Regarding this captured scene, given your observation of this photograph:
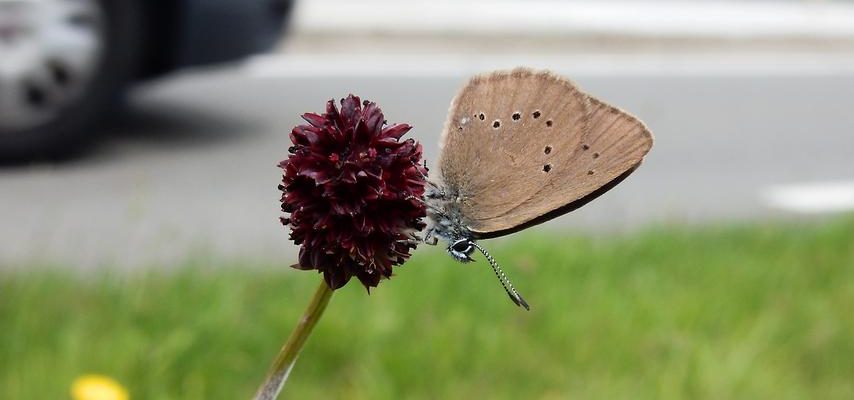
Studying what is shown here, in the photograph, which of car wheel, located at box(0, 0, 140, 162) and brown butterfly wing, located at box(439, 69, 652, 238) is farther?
car wheel, located at box(0, 0, 140, 162)

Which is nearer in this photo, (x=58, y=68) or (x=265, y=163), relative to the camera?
(x=58, y=68)

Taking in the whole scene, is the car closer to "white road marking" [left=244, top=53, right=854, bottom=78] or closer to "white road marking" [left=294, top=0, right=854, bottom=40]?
"white road marking" [left=244, top=53, right=854, bottom=78]

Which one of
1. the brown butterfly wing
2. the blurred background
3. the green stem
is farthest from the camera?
the blurred background

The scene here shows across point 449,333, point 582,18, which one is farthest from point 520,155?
point 582,18

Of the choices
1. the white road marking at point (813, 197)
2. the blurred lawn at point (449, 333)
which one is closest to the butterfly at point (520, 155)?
the blurred lawn at point (449, 333)

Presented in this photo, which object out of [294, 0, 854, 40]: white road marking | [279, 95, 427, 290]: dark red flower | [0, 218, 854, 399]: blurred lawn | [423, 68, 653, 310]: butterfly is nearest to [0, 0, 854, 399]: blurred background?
[0, 218, 854, 399]: blurred lawn

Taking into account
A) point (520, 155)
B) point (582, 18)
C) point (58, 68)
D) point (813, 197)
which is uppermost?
point (520, 155)

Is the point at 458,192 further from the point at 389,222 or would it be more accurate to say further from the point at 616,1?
the point at 616,1

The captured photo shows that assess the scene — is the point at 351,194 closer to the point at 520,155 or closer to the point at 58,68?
the point at 520,155
